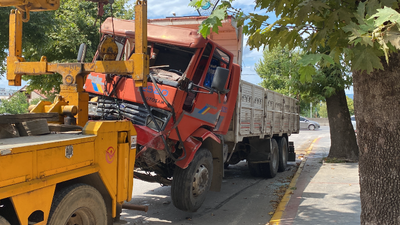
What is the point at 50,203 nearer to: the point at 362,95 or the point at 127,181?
the point at 127,181

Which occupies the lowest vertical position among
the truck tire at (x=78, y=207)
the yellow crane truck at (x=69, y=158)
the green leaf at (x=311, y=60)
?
the truck tire at (x=78, y=207)

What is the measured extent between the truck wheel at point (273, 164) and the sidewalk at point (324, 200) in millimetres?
761

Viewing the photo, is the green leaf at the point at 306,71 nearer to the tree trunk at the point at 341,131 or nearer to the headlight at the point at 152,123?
the headlight at the point at 152,123

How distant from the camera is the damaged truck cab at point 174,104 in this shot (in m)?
5.06

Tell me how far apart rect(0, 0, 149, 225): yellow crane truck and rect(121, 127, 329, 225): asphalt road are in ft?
2.99

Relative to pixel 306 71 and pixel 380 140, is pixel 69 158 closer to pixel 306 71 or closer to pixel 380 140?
pixel 306 71

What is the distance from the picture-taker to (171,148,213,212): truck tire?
5531mm

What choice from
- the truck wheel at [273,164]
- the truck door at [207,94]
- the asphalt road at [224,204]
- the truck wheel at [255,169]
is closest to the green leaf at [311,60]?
the truck door at [207,94]

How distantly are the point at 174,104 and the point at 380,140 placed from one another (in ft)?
8.74

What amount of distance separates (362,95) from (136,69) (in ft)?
8.31

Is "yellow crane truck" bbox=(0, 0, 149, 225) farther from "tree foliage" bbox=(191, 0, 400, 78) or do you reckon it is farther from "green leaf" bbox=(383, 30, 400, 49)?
"green leaf" bbox=(383, 30, 400, 49)

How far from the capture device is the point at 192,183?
18.4 feet

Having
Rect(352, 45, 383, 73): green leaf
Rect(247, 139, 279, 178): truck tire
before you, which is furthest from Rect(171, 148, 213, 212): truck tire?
Rect(247, 139, 279, 178): truck tire

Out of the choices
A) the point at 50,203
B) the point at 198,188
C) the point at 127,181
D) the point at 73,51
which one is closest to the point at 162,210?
the point at 198,188
